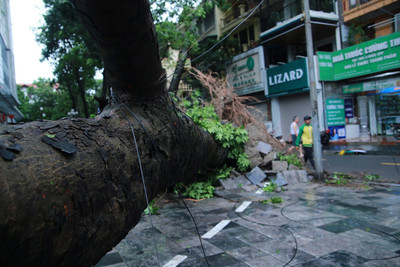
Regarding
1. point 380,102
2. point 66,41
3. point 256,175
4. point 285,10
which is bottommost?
point 256,175

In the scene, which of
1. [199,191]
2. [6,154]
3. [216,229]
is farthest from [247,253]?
→ [199,191]

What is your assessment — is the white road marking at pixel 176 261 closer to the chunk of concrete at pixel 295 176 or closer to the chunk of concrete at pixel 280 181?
the chunk of concrete at pixel 280 181

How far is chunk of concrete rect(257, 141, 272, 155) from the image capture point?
8758 millimetres

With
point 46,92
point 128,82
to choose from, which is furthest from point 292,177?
point 46,92

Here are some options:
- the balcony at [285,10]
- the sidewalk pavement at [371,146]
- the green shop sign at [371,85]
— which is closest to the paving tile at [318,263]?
the sidewalk pavement at [371,146]

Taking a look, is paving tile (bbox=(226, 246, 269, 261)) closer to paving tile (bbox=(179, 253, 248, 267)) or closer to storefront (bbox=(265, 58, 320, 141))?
paving tile (bbox=(179, 253, 248, 267))

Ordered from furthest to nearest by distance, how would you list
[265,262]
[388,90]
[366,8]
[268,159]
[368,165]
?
[366,8] → [388,90] → [368,165] → [268,159] → [265,262]

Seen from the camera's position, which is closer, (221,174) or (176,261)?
(176,261)

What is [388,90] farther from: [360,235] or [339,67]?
[360,235]

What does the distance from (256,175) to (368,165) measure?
14.1 feet

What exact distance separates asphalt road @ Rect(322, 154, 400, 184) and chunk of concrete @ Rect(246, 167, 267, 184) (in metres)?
2.78

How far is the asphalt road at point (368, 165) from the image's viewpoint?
26.2 feet

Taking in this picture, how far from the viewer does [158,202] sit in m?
6.81

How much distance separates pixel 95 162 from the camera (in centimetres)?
169
